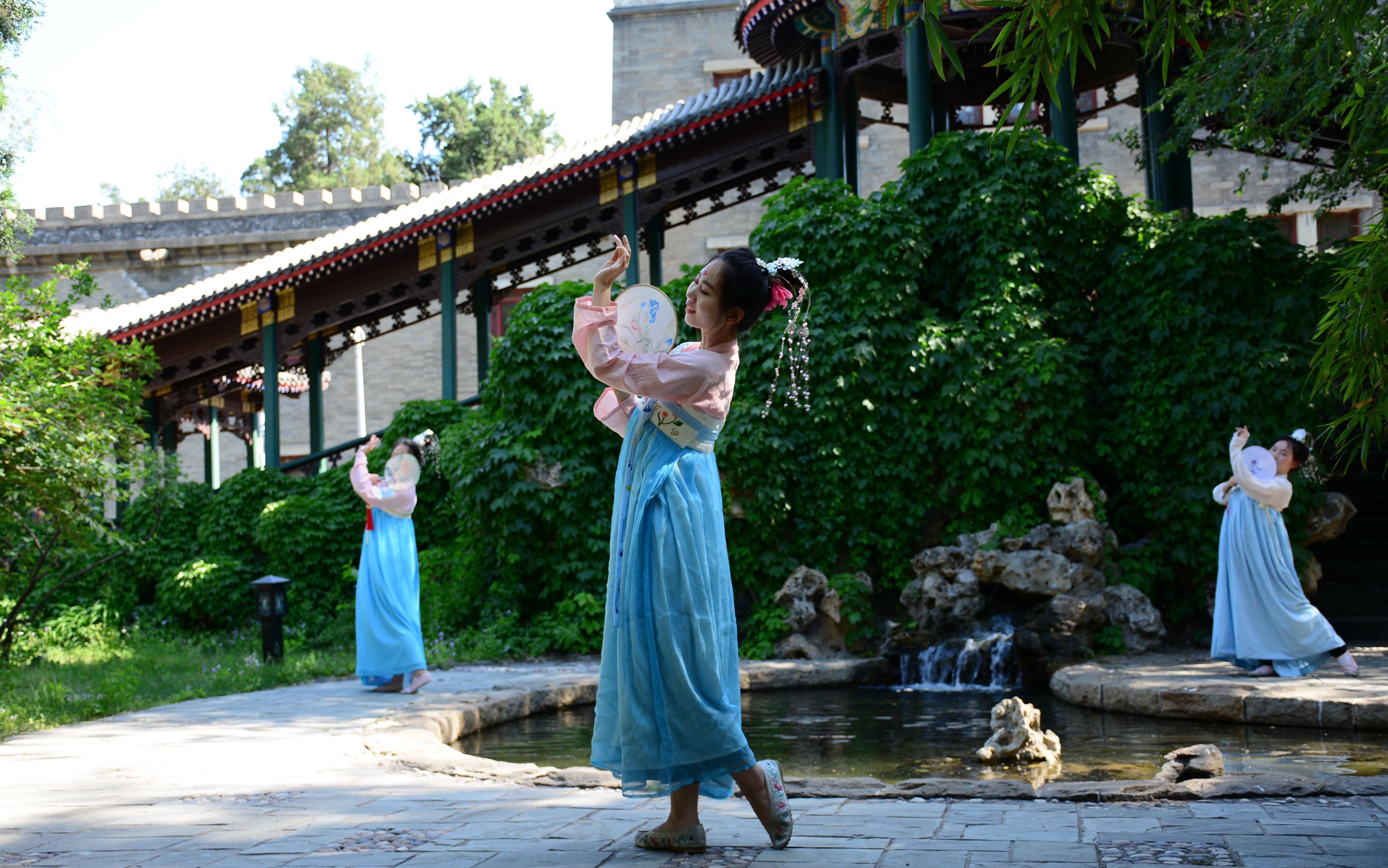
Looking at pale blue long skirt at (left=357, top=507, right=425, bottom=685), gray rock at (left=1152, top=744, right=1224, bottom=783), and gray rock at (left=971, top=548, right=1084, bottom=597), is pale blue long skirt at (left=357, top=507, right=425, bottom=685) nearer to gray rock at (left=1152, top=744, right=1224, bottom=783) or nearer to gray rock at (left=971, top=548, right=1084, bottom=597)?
gray rock at (left=971, top=548, right=1084, bottom=597)

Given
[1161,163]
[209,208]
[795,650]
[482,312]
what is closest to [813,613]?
[795,650]

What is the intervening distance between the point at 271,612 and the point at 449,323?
737cm

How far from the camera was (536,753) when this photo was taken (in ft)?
20.2

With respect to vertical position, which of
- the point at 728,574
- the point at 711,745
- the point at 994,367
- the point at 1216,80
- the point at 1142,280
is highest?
the point at 1216,80

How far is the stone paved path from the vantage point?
3137 millimetres

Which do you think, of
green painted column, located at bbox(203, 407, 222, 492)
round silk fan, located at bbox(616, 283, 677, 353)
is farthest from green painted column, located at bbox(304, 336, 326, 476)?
round silk fan, located at bbox(616, 283, 677, 353)

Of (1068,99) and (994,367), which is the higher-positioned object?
(1068,99)

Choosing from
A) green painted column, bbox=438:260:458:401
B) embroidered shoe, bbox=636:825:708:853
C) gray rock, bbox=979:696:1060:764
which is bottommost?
gray rock, bbox=979:696:1060:764

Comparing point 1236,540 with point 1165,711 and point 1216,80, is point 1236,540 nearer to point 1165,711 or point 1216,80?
point 1165,711

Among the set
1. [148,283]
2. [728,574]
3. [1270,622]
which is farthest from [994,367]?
[148,283]

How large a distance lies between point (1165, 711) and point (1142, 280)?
5.67 m

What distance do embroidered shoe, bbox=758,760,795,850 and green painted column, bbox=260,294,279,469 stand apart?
14.8 meters

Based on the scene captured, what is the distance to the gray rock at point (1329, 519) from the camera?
1013cm

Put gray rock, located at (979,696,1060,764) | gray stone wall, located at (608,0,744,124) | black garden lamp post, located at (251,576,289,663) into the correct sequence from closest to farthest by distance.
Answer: gray rock, located at (979,696,1060,764)
black garden lamp post, located at (251,576,289,663)
gray stone wall, located at (608,0,744,124)
